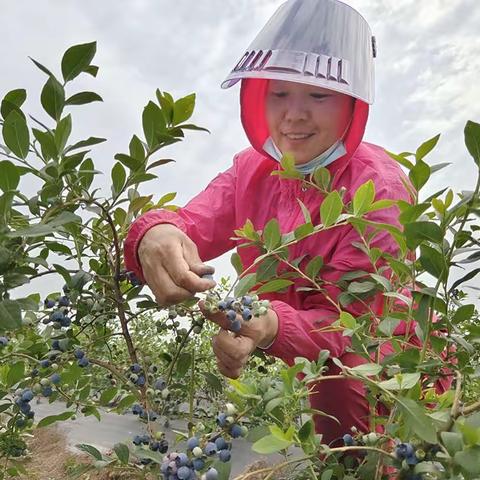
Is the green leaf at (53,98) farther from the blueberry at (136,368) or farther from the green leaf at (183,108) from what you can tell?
the blueberry at (136,368)

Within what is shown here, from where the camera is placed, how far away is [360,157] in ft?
5.16

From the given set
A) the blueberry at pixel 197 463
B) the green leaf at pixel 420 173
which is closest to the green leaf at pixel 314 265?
the green leaf at pixel 420 173

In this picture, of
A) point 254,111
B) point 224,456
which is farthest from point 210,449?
point 254,111

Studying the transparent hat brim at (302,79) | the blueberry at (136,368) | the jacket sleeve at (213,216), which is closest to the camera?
the blueberry at (136,368)

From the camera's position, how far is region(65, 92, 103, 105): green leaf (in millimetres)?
963

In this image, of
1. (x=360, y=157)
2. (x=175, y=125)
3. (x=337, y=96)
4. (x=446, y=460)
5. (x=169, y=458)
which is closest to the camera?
(x=446, y=460)

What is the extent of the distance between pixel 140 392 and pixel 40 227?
17.6 inches

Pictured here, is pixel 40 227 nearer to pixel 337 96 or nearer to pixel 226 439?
pixel 226 439

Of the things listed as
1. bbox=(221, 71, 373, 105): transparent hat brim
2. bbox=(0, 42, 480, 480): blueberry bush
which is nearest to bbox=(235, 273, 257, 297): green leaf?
bbox=(0, 42, 480, 480): blueberry bush

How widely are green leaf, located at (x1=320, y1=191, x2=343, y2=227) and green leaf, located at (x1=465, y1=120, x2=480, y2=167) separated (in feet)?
0.84

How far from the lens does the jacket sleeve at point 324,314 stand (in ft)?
3.99

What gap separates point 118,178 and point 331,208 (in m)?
0.36

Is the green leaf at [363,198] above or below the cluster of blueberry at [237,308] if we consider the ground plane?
above

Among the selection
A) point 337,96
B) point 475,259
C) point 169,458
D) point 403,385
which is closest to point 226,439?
point 169,458
